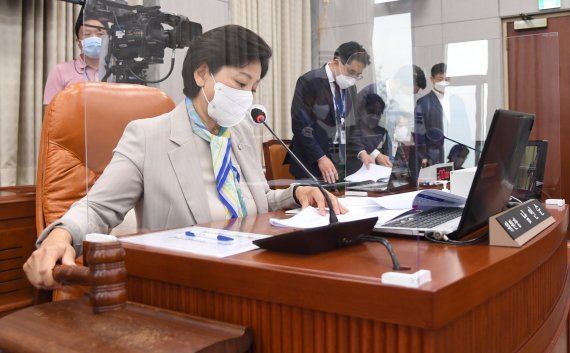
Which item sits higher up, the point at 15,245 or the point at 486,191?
the point at 486,191

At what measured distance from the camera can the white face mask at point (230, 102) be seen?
1.08m

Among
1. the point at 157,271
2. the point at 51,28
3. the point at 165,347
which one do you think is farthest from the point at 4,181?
the point at 165,347

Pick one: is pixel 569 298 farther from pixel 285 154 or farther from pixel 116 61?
pixel 116 61

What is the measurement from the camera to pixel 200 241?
94 centimetres

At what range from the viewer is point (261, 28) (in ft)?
3.64

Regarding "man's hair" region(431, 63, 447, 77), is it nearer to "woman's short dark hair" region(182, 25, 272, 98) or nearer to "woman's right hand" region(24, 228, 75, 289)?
"woman's short dark hair" region(182, 25, 272, 98)

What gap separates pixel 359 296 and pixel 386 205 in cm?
50

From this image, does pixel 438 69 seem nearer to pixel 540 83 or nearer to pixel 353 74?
pixel 540 83

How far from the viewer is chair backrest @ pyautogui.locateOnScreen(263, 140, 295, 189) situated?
1145 millimetres

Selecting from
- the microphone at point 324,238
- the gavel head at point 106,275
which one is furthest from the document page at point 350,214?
the gavel head at point 106,275

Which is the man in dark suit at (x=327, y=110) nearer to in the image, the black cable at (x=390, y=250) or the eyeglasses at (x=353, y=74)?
the eyeglasses at (x=353, y=74)

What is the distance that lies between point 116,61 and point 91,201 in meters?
0.33

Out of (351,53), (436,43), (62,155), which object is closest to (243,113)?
(351,53)

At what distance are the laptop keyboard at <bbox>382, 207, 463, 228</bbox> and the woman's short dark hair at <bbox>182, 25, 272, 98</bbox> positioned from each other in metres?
0.40
